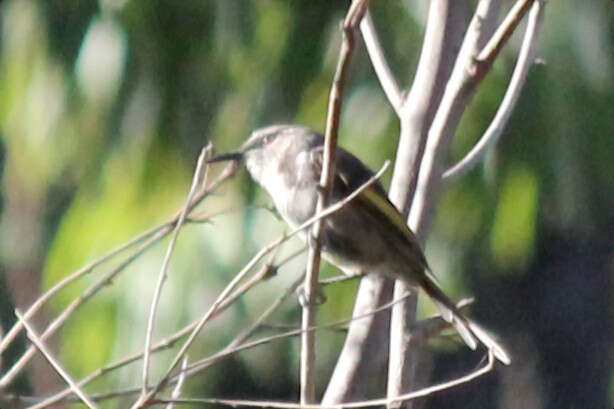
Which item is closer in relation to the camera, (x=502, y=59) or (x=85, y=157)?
(x=502, y=59)

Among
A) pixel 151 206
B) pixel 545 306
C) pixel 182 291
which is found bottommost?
pixel 545 306

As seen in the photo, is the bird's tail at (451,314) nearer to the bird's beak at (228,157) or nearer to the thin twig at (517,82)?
the thin twig at (517,82)

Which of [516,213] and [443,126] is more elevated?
[443,126]

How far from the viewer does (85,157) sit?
4613 millimetres

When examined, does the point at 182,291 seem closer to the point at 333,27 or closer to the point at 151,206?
the point at 151,206

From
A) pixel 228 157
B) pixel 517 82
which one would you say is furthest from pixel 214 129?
pixel 517 82

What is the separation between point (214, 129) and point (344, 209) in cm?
170

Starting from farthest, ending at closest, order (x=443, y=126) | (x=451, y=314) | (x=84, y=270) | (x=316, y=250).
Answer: (x=451, y=314) < (x=443, y=126) < (x=316, y=250) < (x=84, y=270)

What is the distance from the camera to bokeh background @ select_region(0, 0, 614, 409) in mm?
4406

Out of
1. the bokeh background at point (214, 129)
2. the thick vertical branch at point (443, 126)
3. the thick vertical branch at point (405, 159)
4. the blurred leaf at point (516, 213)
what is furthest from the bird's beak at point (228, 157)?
the blurred leaf at point (516, 213)

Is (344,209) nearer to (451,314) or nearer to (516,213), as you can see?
(451,314)

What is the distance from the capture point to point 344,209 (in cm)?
291

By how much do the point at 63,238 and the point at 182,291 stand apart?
41cm

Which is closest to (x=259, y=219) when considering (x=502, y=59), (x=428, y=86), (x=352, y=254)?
(x=502, y=59)
